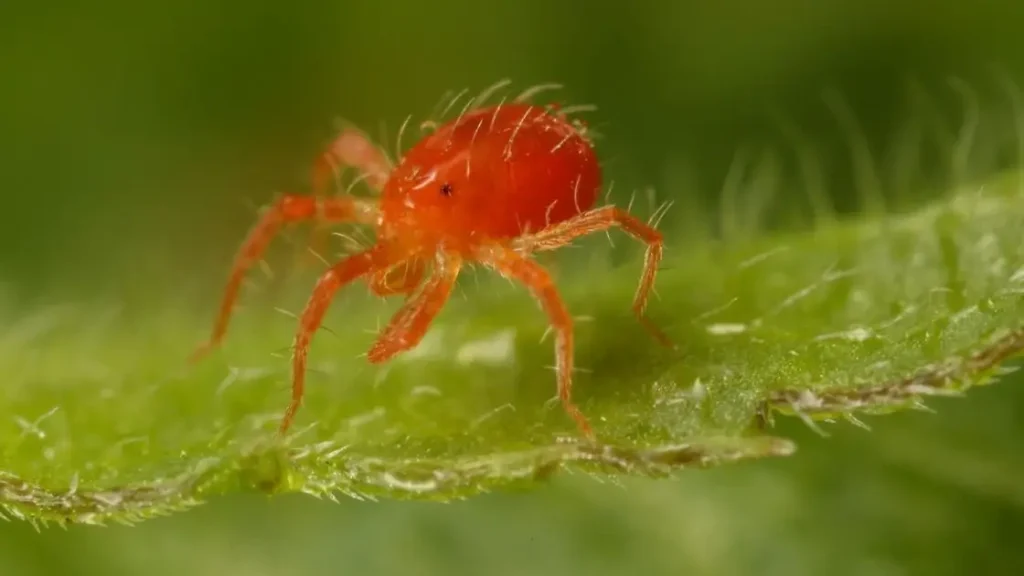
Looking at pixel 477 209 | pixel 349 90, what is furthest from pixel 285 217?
pixel 349 90

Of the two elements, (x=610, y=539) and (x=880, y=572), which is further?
(x=610, y=539)

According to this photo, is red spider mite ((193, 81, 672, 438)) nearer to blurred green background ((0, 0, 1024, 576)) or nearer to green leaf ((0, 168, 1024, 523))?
green leaf ((0, 168, 1024, 523))

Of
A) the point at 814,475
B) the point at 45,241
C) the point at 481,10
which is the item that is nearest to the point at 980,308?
the point at 814,475

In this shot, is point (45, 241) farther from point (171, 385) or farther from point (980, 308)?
point (980, 308)

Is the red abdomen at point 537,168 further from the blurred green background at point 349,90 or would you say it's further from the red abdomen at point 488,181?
the blurred green background at point 349,90

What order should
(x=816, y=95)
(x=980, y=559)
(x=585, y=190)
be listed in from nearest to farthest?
(x=980, y=559) < (x=585, y=190) < (x=816, y=95)

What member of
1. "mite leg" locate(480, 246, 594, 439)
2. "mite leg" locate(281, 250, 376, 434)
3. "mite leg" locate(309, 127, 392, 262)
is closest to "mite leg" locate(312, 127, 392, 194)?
"mite leg" locate(309, 127, 392, 262)
